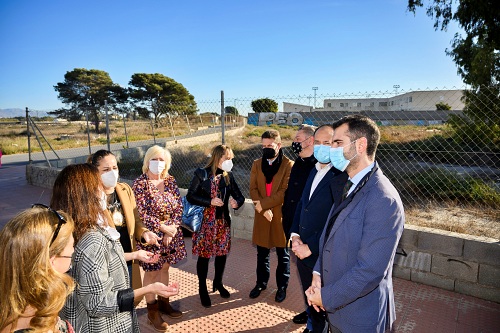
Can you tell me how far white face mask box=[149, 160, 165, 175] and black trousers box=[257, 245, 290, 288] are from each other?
1533 mm

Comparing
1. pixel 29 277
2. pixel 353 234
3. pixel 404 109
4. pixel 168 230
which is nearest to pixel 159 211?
pixel 168 230

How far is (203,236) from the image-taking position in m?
3.49

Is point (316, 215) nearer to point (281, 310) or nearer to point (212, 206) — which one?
point (212, 206)

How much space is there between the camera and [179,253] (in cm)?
329

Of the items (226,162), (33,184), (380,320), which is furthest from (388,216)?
(33,184)

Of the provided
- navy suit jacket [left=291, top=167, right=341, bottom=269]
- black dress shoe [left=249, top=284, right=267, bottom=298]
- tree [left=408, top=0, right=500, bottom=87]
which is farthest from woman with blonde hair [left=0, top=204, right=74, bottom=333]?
tree [left=408, top=0, right=500, bottom=87]

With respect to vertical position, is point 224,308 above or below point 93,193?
below

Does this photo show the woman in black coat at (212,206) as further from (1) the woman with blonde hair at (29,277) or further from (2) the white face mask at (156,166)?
(1) the woman with blonde hair at (29,277)

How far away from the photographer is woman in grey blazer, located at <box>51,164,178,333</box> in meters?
1.66

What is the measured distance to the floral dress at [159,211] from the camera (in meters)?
3.09

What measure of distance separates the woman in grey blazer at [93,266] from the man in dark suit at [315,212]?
116 cm

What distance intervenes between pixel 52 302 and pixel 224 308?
2465 millimetres

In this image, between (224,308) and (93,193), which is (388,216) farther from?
(224,308)

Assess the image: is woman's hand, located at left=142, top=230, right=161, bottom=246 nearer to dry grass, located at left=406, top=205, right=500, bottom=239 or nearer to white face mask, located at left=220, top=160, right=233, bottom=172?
white face mask, located at left=220, top=160, right=233, bottom=172
